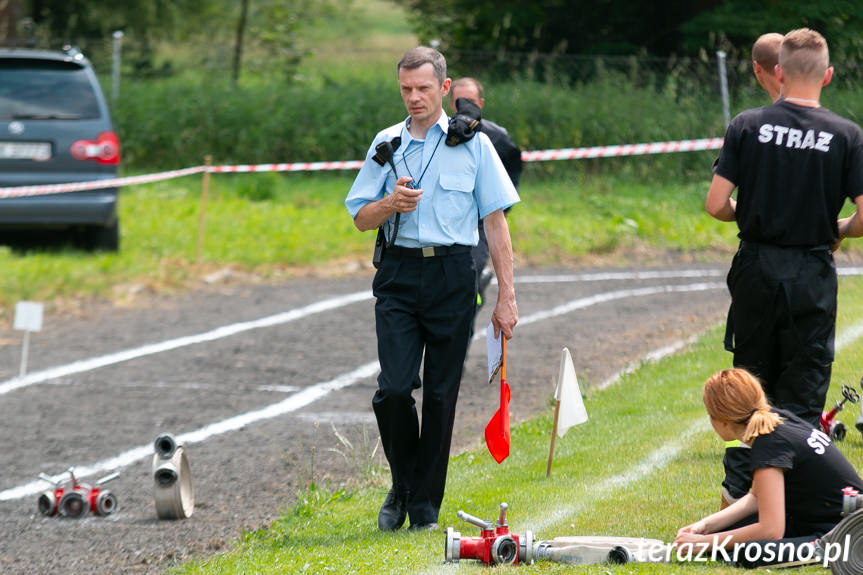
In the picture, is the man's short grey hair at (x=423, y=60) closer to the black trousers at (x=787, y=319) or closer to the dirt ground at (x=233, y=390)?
the black trousers at (x=787, y=319)

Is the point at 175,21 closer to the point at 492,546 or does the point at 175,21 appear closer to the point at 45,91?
the point at 45,91

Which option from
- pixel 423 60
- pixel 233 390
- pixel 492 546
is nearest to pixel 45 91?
pixel 233 390

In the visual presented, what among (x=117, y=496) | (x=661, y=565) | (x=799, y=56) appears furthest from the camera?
(x=117, y=496)

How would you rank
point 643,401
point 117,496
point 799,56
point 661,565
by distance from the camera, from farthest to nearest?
1. point 643,401
2. point 117,496
3. point 799,56
4. point 661,565

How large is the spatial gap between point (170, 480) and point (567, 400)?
1970mm

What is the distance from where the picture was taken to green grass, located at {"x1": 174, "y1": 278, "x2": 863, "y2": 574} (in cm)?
511

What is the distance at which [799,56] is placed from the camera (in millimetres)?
5211

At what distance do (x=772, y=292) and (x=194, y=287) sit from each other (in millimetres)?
9115

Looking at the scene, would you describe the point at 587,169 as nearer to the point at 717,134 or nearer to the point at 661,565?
the point at 717,134

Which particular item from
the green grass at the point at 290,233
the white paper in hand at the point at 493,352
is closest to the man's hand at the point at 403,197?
the white paper in hand at the point at 493,352

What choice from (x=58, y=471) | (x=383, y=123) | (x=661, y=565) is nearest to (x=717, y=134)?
(x=383, y=123)

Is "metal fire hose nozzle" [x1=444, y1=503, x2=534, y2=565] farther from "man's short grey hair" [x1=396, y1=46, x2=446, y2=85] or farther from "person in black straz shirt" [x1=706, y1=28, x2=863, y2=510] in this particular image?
"man's short grey hair" [x1=396, y1=46, x2=446, y2=85]

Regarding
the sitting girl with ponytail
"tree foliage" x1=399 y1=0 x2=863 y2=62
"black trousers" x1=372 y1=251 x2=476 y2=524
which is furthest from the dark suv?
"tree foliage" x1=399 y1=0 x2=863 y2=62

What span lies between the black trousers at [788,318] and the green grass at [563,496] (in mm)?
606
